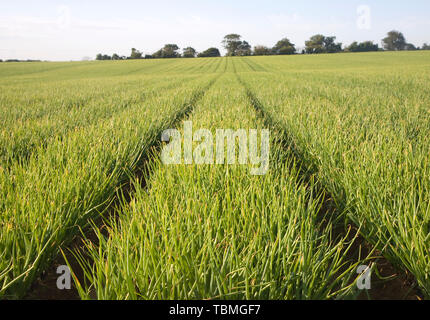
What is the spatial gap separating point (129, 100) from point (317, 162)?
523cm

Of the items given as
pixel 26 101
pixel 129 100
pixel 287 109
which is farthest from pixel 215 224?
pixel 26 101

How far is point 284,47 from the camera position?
66.3m

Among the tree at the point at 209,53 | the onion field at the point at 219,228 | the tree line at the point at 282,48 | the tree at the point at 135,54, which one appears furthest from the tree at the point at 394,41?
the onion field at the point at 219,228

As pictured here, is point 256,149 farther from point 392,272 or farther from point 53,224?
point 53,224

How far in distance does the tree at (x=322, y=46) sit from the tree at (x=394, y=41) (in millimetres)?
19353

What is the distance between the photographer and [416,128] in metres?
3.11

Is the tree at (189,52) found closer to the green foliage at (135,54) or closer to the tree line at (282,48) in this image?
the tree line at (282,48)

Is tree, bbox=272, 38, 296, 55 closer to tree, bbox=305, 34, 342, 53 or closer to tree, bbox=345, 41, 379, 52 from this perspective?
tree, bbox=305, 34, 342, 53

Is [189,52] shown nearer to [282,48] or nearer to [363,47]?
[282,48]

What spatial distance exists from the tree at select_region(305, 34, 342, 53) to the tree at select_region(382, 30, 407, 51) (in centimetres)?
1935

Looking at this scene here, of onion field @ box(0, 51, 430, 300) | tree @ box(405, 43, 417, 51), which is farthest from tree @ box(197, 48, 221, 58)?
onion field @ box(0, 51, 430, 300)

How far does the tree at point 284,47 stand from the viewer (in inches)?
2564

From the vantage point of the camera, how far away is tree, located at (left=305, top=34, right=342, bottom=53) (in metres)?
66.4

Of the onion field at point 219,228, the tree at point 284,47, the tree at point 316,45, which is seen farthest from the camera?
the tree at point 316,45
